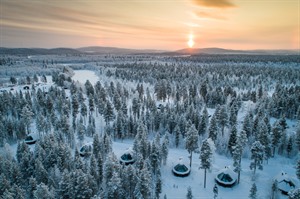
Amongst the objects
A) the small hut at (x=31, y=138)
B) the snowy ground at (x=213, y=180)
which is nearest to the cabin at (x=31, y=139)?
the small hut at (x=31, y=138)

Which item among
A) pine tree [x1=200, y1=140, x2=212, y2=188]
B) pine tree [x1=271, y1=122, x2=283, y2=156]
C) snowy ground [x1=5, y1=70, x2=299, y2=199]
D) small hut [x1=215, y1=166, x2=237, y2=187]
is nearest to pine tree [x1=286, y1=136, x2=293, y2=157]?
snowy ground [x1=5, y1=70, x2=299, y2=199]

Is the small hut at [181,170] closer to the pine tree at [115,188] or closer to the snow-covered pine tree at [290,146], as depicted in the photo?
the pine tree at [115,188]

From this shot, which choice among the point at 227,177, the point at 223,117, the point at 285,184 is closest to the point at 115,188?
the point at 227,177

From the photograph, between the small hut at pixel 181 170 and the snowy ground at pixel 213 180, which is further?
the small hut at pixel 181 170

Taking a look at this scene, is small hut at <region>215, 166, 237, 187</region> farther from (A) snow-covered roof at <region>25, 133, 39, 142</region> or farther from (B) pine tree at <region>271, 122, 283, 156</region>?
(A) snow-covered roof at <region>25, 133, 39, 142</region>

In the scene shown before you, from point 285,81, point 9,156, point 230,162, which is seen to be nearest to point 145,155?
point 230,162

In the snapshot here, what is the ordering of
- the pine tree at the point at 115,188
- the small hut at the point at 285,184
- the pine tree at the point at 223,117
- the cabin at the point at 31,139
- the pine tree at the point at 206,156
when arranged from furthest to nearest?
1. the pine tree at the point at 223,117
2. the cabin at the point at 31,139
3. the pine tree at the point at 206,156
4. the small hut at the point at 285,184
5. the pine tree at the point at 115,188

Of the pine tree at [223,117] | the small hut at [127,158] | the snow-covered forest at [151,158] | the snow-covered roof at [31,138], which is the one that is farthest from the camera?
the pine tree at [223,117]
